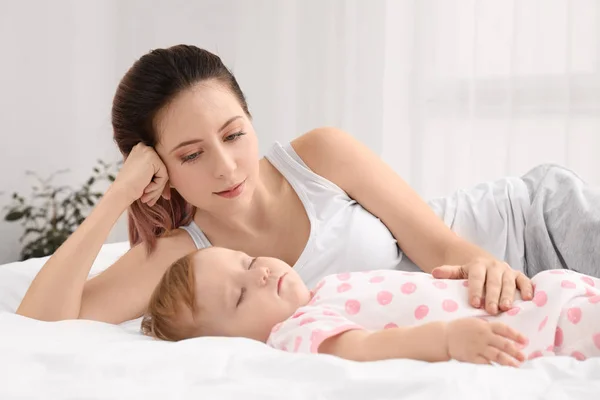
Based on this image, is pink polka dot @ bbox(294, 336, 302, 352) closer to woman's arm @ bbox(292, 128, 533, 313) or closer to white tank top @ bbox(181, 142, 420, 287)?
woman's arm @ bbox(292, 128, 533, 313)

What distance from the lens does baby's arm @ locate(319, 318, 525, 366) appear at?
3.51 ft

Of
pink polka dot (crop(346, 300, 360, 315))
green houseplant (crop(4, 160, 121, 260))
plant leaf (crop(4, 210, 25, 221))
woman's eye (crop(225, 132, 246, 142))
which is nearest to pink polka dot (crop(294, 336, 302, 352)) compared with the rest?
pink polka dot (crop(346, 300, 360, 315))

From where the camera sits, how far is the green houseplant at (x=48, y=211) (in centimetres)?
401

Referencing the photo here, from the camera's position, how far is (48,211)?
4.25m

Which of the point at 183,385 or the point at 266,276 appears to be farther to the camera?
the point at 266,276

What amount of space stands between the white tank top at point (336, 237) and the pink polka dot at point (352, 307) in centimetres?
47

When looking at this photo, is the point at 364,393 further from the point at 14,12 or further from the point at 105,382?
the point at 14,12

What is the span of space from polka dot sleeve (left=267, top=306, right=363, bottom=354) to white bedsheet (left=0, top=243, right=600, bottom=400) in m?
0.07

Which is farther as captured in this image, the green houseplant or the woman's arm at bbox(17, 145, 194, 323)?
the green houseplant

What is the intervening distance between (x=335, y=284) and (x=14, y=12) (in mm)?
3240

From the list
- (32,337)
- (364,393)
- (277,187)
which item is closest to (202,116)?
(277,187)

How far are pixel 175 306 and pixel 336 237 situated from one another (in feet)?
1.93

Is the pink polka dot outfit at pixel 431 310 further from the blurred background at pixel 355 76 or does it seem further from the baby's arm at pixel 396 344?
the blurred background at pixel 355 76

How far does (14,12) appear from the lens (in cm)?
399
